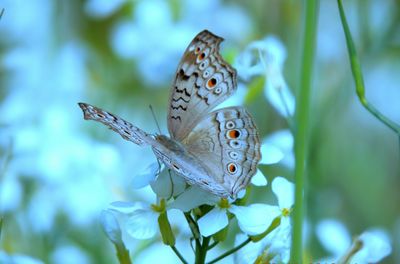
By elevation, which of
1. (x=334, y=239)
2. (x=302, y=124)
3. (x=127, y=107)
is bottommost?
(x=334, y=239)

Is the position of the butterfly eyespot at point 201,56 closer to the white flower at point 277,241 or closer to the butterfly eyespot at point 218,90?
the butterfly eyespot at point 218,90

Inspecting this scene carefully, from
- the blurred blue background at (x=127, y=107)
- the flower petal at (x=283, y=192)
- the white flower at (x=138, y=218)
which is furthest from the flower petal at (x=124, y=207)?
the blurred blue background at (x=127, y=107)

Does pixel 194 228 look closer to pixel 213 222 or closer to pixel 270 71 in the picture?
pixel 213 222

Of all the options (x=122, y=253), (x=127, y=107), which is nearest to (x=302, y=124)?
(x=122, y=253)

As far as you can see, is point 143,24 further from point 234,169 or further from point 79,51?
point 234,169

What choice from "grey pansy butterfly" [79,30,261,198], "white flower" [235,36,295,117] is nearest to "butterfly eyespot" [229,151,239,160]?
"grey pansy butterfly" [79,30,261,198]

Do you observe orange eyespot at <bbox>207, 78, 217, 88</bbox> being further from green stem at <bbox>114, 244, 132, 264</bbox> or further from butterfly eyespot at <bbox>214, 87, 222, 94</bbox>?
green stem at <bbox>114, 244, 132, 264</bbox>

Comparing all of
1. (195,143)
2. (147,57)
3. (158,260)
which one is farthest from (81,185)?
(195,143)
